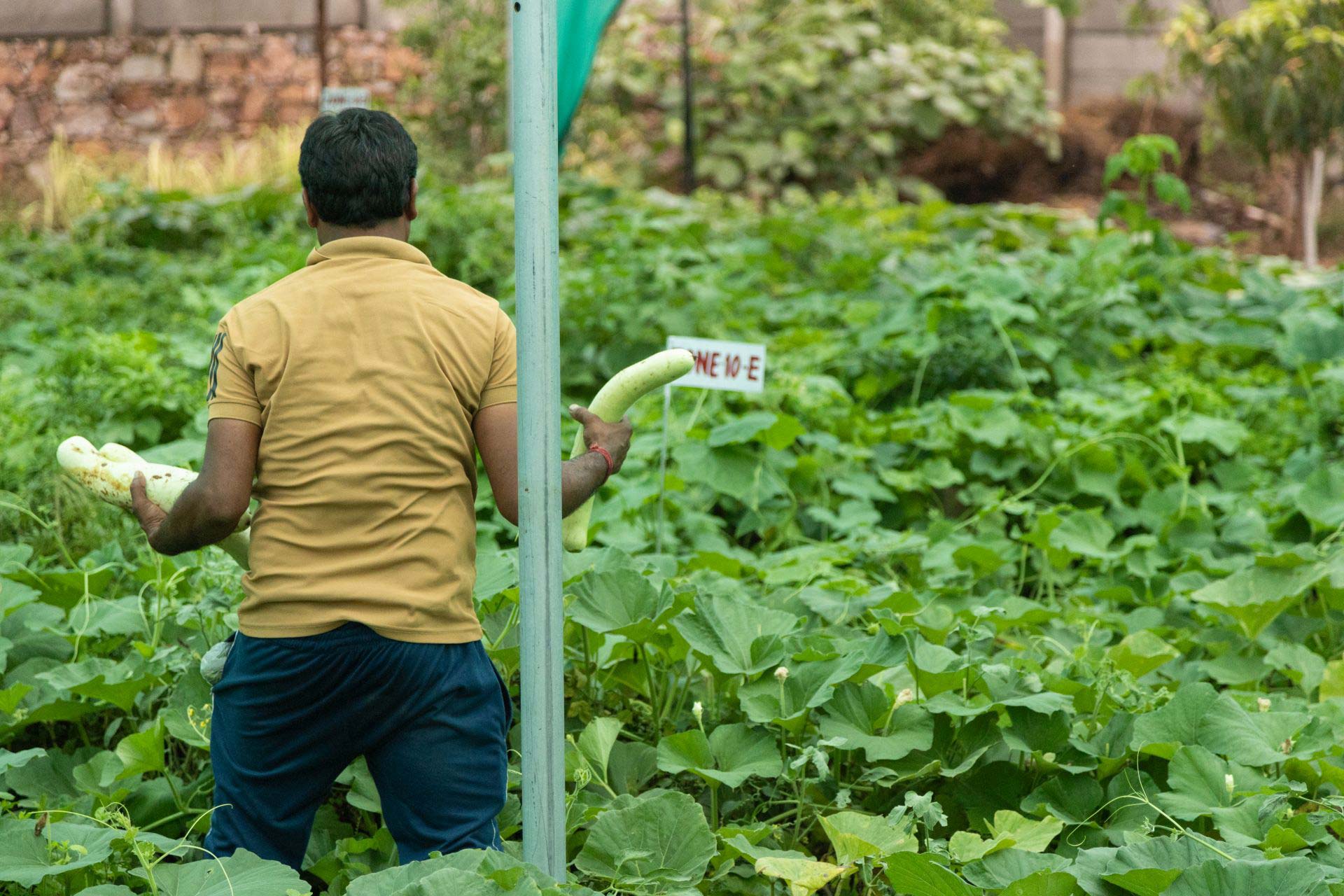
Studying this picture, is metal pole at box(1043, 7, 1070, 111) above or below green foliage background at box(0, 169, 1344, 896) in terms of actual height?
above

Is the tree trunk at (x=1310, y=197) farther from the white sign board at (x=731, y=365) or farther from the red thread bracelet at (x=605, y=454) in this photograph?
the red thread bracelet at (x=605, y=454)

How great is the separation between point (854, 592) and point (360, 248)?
61.7 inches

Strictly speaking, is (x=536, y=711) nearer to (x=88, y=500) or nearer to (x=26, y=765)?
(x=26, y=765)

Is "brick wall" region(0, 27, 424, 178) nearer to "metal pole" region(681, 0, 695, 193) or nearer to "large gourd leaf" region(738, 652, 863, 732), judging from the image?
"metal pole" region(681, 0, 695, 193)

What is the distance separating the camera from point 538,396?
1732 mm

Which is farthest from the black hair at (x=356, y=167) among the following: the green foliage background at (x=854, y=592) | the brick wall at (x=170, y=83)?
the brick wall at (x=170, y=83)

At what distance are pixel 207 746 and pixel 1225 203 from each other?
10821mm

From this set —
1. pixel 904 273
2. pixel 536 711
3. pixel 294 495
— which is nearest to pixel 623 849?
pixel 536 711

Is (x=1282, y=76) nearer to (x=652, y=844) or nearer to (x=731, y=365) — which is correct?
(x=731, y=365)

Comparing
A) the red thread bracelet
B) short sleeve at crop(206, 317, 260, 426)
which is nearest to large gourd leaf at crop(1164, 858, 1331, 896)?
the red thread bracelet

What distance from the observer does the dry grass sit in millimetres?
8961

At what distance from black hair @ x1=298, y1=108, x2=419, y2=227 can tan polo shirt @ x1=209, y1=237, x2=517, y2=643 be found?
5cm

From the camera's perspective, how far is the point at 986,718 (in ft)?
8.07

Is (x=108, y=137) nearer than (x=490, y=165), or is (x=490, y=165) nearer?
(x=490, y=165)
